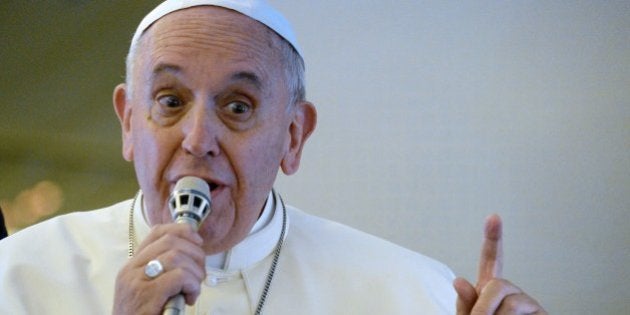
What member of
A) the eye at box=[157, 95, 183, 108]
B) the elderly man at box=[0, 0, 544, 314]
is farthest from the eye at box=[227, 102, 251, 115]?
the eye at box=[157, 95, 183, 108]

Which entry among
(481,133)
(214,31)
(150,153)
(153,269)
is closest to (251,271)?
(150,153)

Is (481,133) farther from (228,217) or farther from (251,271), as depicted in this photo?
(228,217)

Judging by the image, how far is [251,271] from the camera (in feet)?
6.92

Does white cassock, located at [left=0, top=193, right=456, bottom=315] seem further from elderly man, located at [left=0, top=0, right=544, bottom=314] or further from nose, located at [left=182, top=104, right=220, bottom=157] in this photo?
nose, located at [left=182, top=104, right=220, bottom=157]

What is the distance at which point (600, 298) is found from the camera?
2990mm

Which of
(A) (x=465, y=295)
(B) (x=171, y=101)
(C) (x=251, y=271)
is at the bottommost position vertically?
(C) (x=251, y=271)

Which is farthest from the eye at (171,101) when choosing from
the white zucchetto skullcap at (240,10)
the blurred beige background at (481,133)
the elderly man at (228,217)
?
the blurred beige background at (481,133)

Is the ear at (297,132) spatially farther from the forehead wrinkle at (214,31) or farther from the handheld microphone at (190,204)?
the handheld microphone at (190,204)

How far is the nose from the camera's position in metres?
1.69

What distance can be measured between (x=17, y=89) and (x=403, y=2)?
2.95 meters

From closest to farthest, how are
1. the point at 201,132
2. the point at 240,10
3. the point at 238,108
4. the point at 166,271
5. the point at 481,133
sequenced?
the point at 166,271
the point at 201,132
the point at 238,108
the point at 240,10
the point at 481,133

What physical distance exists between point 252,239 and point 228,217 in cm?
32

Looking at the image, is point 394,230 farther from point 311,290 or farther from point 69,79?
point 69,79

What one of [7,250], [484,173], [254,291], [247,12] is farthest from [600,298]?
[7,250]
